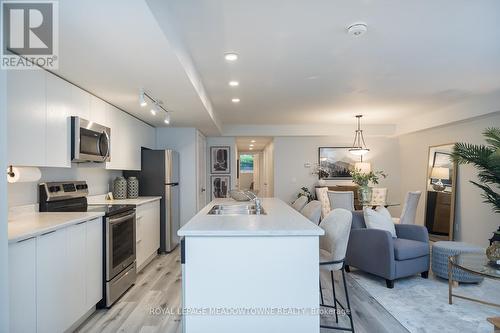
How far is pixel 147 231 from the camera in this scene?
438 cm

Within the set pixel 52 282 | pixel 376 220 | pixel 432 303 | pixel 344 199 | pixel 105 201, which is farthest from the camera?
pixel 344 199

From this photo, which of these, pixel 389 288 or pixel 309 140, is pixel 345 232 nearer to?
pixel 389 288

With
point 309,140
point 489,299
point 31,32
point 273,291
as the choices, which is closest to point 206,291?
point 273,291

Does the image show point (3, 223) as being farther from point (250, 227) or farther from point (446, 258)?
point (446, 258)

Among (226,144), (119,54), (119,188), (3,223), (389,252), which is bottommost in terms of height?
(389,252)

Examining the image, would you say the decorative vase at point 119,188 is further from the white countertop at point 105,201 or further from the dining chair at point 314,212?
the dining chair at point 314,212

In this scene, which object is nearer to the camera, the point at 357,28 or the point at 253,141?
the point at 357,28

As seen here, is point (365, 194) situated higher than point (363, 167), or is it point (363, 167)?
point (363, 167)

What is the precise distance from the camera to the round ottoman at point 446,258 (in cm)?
350

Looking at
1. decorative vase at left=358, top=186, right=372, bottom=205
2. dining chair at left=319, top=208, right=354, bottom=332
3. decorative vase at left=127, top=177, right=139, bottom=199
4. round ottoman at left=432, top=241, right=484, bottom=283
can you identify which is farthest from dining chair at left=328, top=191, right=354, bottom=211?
decorative vase at left=127, top=177, right=139, bottom=199

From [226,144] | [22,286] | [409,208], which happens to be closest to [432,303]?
[409,208]

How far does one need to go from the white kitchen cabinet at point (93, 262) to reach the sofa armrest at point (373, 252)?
9.49 ft

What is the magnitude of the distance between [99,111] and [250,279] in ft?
8.90

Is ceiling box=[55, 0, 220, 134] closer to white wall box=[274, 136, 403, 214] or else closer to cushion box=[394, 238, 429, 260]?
cushion box=[394, 238, 429, 260]
